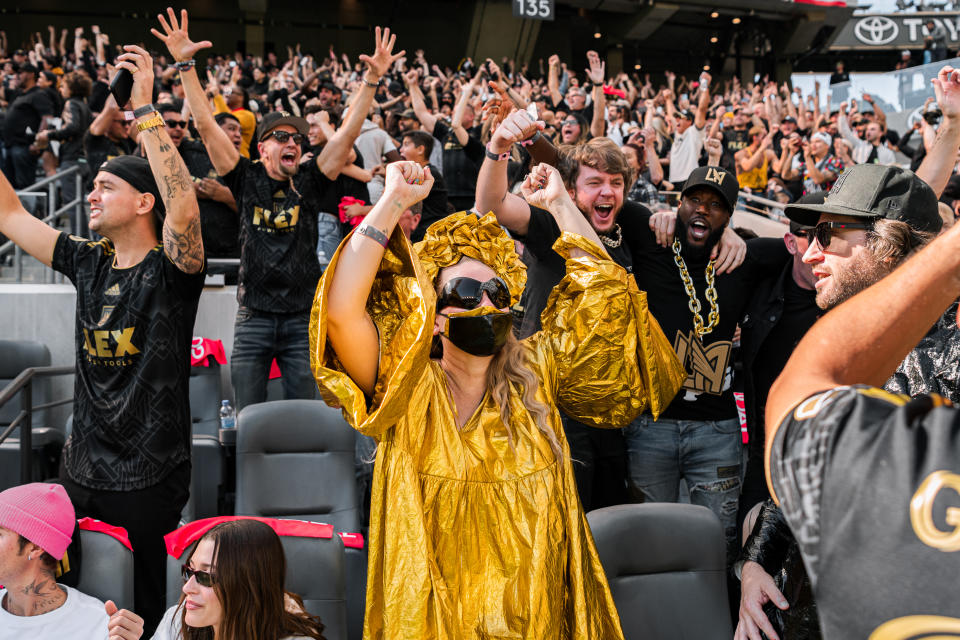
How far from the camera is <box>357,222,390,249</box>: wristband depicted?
6.18 ft

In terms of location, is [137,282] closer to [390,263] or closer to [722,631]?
[390,263]

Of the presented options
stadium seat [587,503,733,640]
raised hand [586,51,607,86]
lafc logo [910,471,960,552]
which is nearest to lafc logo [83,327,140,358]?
stadium seat [587,503,733,640]

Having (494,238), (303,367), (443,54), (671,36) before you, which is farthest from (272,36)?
(494,238)

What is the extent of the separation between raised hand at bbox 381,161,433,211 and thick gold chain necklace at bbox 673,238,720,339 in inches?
48.7

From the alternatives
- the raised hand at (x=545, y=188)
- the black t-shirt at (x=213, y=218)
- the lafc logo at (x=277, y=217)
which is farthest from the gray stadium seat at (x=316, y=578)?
the black t-shirt at (x=213, y=218)

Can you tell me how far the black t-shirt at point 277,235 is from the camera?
3.79 meters

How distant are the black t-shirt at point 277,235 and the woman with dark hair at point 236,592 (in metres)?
1.62

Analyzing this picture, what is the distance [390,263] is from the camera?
6.61ft

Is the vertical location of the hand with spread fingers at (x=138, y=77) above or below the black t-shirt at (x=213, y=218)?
above

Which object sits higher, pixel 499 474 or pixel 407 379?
pixel 407 379

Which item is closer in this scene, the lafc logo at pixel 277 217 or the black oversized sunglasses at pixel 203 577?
the black oversized sunglasses at pixel 203 577

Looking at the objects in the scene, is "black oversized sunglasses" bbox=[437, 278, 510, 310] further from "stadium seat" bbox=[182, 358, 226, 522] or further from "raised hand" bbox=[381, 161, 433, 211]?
"stadium seat" bbox=[182, 358, 226, 522]

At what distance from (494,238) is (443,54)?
20576 mm

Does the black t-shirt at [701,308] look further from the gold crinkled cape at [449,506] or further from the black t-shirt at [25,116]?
the black t-shirt at [25,116]
